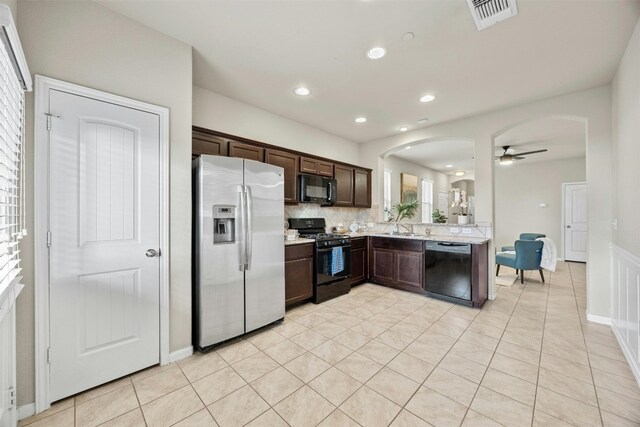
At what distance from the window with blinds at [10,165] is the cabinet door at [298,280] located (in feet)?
7.50

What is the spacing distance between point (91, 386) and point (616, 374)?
398 centimetres

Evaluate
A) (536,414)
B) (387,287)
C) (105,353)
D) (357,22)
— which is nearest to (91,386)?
(105,353)

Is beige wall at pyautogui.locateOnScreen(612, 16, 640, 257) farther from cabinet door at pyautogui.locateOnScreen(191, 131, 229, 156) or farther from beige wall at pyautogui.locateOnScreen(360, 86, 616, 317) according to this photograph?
cabinet door at pyautogui.locateOnScreen(191, 131, 229, 156)

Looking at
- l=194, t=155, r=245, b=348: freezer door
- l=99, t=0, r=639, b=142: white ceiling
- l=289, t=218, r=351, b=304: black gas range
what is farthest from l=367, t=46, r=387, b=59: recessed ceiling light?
l=289, t=218, r=351, b=304: black gas range

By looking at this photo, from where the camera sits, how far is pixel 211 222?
2418 millimetres

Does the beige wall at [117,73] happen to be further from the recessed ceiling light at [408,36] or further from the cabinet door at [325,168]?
the cabinet door at [325,168]

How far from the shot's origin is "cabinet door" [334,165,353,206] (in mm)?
4578

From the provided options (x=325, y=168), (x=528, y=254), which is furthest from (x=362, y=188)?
(x=528, y=254)

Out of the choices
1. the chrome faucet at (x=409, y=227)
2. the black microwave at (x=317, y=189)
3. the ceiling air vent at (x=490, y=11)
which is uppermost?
the ceiling air vent at (x=490, y=11)

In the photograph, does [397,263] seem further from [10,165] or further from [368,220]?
[10,165]

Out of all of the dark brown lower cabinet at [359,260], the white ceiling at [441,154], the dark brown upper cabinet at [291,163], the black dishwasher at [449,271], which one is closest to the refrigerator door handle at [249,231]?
the dark brown upper cabinet at [291,163]

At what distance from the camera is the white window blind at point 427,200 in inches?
330

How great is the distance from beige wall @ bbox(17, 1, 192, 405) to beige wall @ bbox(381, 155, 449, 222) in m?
5.21

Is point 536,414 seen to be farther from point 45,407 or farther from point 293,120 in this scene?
point 293,120
